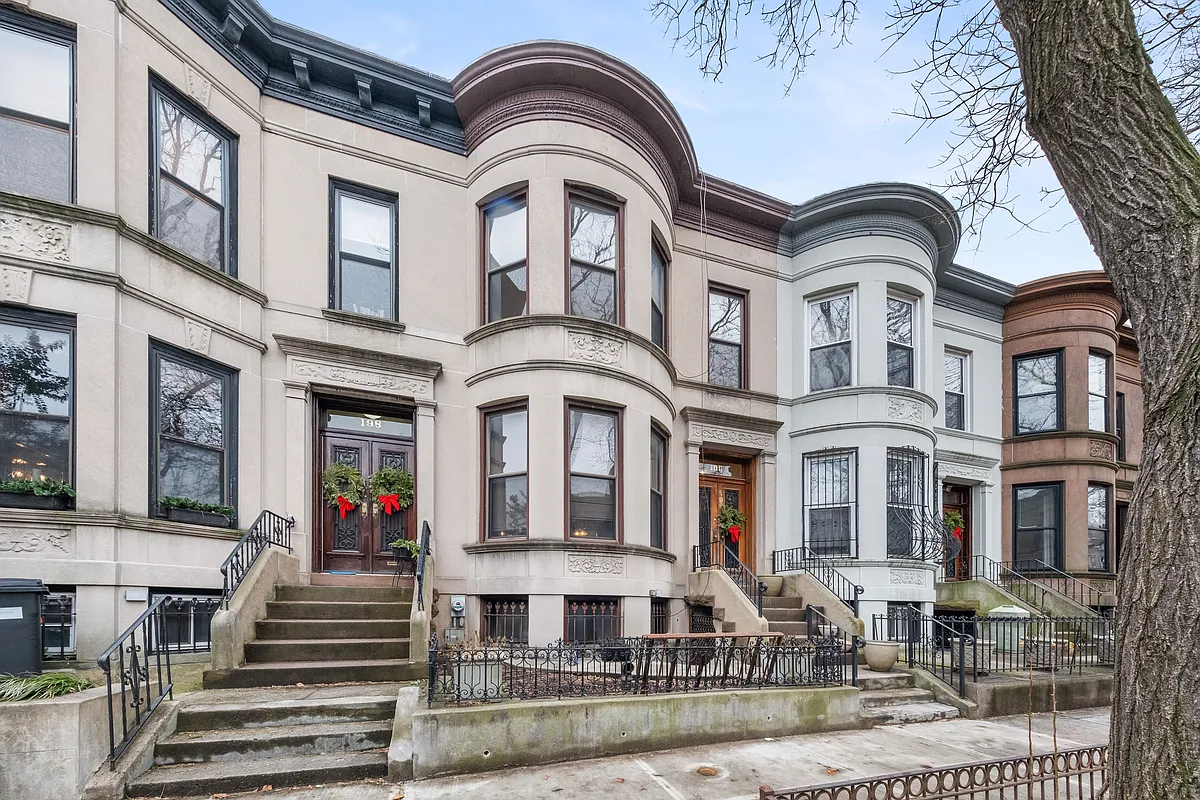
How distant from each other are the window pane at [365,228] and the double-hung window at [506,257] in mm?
1600

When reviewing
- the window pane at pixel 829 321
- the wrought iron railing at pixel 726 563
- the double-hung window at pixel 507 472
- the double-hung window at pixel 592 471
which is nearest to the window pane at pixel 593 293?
the double-hung window at pixel 592 471

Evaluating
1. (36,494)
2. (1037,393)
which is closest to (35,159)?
(36,494)

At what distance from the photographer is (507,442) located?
1030cm

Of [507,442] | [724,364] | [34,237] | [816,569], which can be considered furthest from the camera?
[724,364]

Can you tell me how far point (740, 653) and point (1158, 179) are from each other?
6514 mm

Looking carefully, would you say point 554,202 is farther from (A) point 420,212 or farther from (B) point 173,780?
(B) point 173,780

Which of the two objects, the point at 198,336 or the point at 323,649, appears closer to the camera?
the point at 323,649

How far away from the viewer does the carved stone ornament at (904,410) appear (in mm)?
12711

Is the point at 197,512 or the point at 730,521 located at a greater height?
the point at 197,512

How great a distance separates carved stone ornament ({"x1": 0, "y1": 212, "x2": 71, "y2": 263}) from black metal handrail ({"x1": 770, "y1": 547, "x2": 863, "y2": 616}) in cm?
1164

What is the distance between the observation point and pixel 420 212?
10.8 metres

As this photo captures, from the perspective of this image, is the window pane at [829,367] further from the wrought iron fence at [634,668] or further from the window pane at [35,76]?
the window pane at [35,76]

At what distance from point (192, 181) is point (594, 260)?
571 centimetres

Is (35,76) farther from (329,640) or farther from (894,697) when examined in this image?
(894,697)
